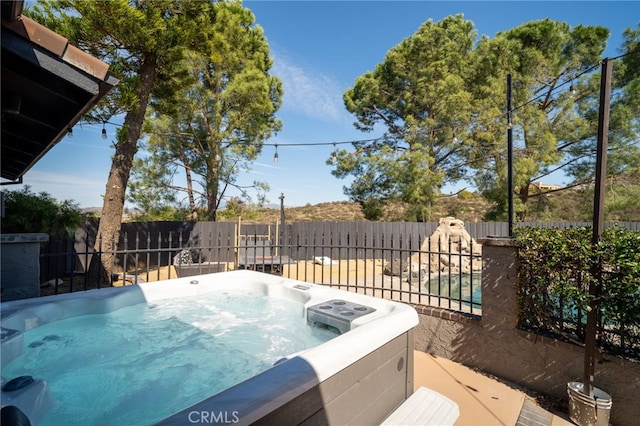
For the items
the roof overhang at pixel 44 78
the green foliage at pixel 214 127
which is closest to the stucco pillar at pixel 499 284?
the roof overhang at pixel 44 78

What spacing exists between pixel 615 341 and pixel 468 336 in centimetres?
116

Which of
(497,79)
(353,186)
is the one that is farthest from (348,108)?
(497,79)

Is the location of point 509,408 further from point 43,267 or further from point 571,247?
point 43,267

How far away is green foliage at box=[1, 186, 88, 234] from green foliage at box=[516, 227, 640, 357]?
7232 mm

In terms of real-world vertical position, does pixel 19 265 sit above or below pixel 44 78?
below

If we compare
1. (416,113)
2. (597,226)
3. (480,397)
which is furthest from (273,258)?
(416,113)

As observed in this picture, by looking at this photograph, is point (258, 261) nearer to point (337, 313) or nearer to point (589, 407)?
point (337, 313)

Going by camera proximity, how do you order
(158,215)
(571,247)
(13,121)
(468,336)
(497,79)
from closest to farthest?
1. (571,247)
2. (13,121)
3. (468,336)
4. (158,215)
5. (497,79)

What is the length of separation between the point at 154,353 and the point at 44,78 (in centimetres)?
218

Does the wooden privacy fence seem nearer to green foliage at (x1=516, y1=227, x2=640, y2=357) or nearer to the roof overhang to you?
green foliage at (x1=516, y1=227, x2=640, y2=357)

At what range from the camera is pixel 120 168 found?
21.9 feet

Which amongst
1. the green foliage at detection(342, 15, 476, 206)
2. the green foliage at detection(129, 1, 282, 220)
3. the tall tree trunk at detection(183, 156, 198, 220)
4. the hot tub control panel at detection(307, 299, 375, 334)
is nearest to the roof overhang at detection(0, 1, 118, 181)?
the hot tub control panel at detection(307, 299, 375, 334)

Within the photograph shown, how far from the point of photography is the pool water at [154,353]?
1.85 m

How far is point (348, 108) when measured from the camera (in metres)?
14.0
